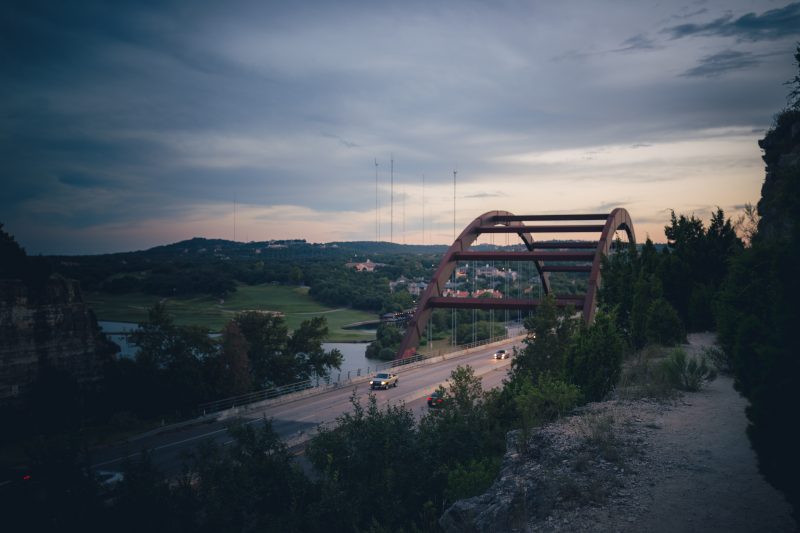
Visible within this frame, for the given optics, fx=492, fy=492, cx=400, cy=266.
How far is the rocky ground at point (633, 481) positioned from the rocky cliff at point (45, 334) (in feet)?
94.9

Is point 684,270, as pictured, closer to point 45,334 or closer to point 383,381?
point 383,381

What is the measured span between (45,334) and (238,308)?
86407 mm

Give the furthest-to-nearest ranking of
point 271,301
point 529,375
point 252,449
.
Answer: point 271,301, point 529,375, point 252,449

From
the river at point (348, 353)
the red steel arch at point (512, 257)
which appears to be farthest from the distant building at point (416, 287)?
the red steel arch at point (512, 257)

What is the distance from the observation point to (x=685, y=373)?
14.6m

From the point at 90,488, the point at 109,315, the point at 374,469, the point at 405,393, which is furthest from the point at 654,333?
the point at 109,315

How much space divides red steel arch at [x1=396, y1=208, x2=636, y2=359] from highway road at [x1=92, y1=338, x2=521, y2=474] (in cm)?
425

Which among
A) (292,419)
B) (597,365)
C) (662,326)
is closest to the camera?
(597,365)

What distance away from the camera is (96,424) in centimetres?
2908

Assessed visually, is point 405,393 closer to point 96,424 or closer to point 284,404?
point 284,404

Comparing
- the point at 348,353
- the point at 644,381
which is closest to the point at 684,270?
the point at 644,381

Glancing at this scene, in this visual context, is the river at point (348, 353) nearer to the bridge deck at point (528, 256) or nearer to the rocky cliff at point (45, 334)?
the bridge deck at point (528, 256)

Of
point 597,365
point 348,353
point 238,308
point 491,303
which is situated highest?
point 491,303

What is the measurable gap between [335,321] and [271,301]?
2300 centimetres
